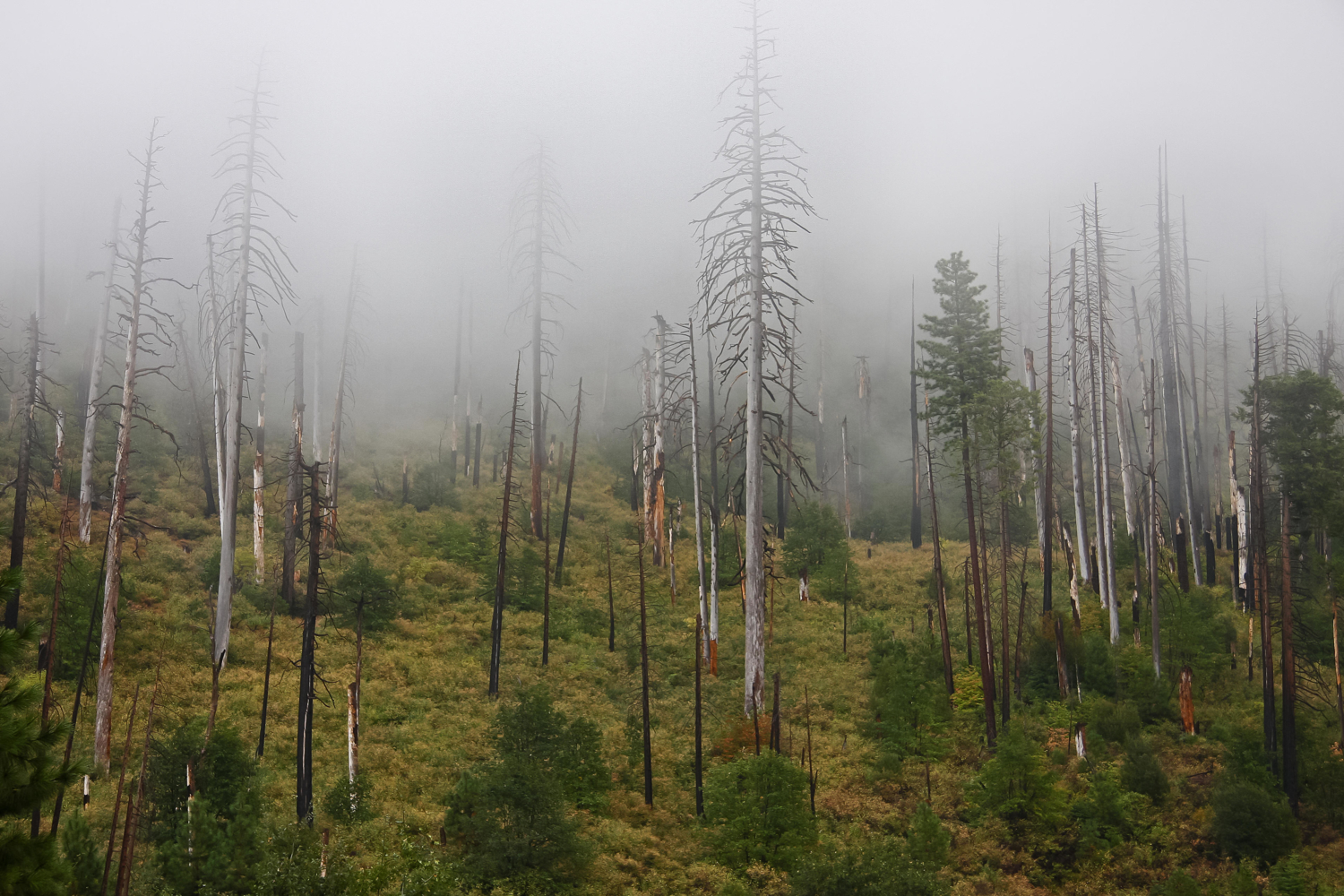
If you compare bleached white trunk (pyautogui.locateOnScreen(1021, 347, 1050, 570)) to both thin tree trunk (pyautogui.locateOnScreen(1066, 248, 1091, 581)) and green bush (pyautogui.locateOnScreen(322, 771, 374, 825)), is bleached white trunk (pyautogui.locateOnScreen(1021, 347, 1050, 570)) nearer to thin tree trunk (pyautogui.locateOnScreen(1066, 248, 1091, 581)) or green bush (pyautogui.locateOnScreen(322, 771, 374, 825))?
thin tree trunk (pyautogui.locateOnScreen(1066, 248, 1091, 581))

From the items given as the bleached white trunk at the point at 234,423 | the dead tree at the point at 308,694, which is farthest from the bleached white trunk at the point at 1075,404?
the bleached white trunk at the point at 234,423

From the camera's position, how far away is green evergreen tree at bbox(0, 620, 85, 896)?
5949mm

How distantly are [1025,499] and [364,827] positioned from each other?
40.2 metres

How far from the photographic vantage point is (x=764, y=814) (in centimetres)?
1474

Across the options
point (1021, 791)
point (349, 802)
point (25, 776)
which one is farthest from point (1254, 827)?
point (25, 776)

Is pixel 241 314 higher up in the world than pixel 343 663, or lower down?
higher up

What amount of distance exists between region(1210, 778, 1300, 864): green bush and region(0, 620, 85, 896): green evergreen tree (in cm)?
2014

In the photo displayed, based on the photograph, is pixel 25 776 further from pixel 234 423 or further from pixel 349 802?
pixel 234 423

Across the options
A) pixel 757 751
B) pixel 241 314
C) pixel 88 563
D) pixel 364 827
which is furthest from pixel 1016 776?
pixel 88 563

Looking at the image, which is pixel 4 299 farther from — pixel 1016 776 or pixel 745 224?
pixel 1016 776

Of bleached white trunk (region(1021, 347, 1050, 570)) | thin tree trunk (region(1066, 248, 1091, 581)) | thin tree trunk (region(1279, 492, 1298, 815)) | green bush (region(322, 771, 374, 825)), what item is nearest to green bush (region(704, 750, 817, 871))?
green bush (region(322, 771, 374, 825))

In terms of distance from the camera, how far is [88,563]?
869 inches

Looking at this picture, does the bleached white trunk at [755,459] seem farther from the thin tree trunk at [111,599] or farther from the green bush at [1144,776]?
the thin tree trunk at [111,599]

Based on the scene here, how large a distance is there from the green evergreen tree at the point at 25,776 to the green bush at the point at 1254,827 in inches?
793
